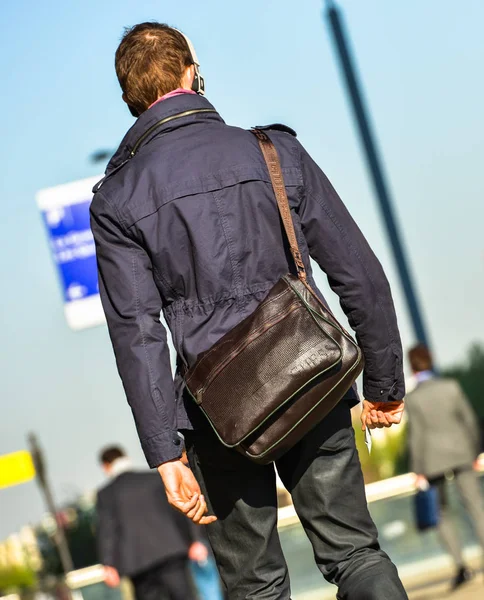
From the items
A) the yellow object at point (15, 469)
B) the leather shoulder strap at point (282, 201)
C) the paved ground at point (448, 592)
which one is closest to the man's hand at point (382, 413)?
the leather shoulder strap at point (282, 201)

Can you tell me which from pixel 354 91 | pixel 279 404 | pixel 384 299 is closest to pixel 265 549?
pixel 279 404

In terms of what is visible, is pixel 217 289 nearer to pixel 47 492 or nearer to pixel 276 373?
pixel 276 373

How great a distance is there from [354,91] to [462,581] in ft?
13.4

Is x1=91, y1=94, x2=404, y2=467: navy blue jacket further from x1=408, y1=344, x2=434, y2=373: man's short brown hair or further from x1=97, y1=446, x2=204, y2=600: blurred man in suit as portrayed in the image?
x1=97, y1=446, x2=204, y2=600: blurred man in suit

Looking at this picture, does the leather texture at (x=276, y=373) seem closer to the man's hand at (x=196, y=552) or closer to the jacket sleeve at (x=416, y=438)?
the jacket sleeve at (x=416, y=438)

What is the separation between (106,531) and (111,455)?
60 centimetres

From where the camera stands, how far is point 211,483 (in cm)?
404

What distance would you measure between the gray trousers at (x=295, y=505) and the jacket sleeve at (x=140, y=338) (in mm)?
136

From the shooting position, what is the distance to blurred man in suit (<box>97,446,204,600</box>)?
10.8 meters

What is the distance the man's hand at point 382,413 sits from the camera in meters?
4.29

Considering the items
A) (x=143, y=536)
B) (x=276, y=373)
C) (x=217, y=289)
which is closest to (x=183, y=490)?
(x=276, y=373)

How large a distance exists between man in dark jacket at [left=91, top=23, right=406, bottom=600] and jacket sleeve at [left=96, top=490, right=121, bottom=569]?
6.93m

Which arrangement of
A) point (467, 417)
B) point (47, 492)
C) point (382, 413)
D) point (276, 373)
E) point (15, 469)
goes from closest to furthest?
point (276, 373), point (382, 413), point (467, 417), point (47, 492), point (15, 469)

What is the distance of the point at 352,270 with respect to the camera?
412cm
